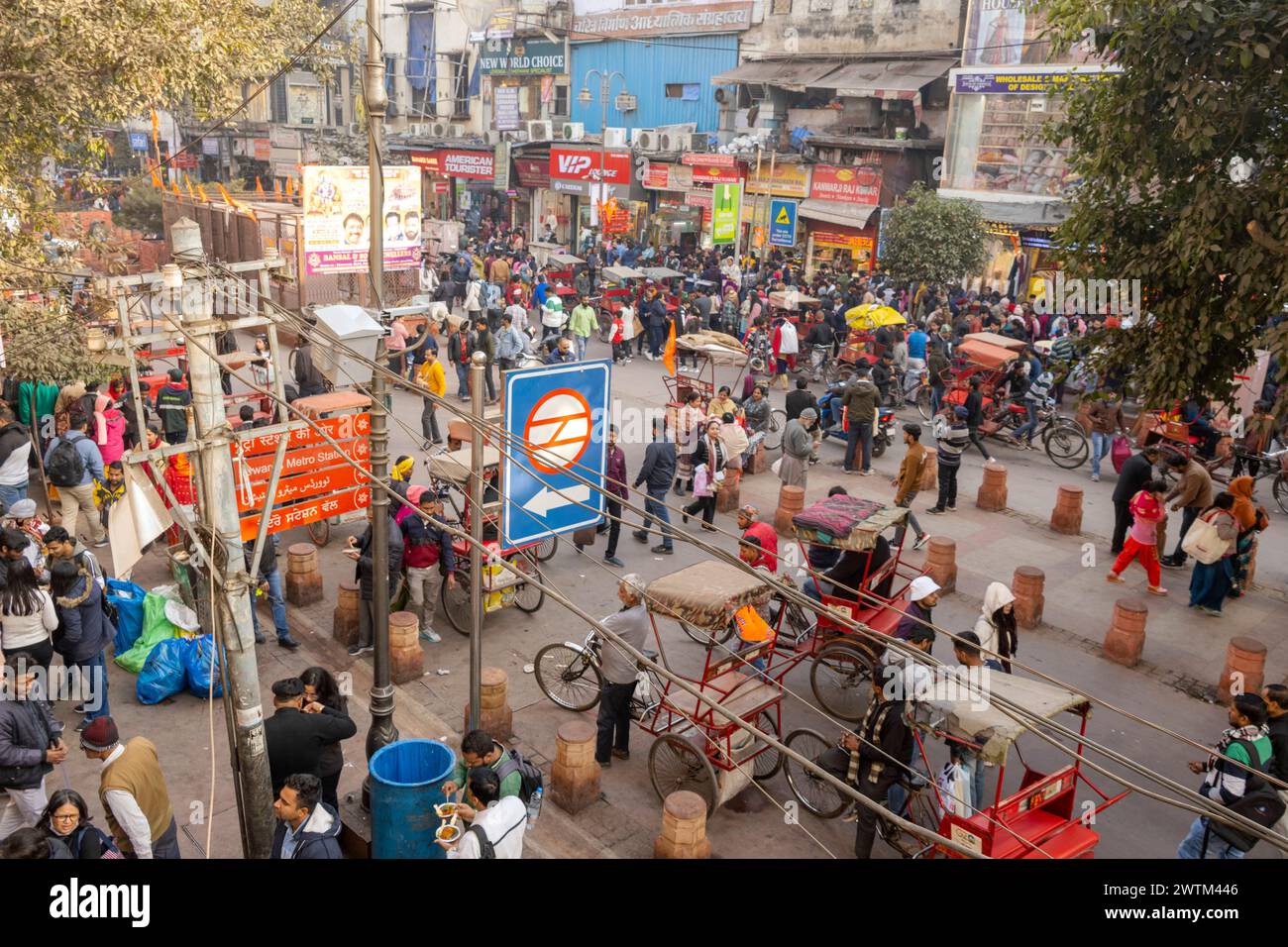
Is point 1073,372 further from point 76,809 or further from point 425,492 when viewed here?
point 76,809

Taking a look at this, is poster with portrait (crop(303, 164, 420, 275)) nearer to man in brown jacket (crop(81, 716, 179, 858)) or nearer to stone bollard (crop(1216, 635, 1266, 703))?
man in brown jacket (crop(81, 716, 179, 858))

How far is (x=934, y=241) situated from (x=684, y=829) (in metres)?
19.8

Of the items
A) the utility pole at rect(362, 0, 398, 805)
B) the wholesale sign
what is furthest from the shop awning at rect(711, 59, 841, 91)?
the utility pole at rect(362, 0, 398, 805)

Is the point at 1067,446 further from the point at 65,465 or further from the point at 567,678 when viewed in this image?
the point at 65,465

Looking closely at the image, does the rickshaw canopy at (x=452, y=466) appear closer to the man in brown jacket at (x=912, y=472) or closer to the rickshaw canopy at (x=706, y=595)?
the rickshaw canopy at (x=706, y=595)

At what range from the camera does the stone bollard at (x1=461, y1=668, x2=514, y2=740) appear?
8852mm

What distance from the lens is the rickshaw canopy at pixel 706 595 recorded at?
26.9 ft

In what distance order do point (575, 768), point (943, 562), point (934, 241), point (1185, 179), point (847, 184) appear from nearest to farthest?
point (575, 768) → point (1185, 179) → point (943, 562) → point (934, 241) → point (847, 184)

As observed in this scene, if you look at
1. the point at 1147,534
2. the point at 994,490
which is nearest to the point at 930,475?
the point at 994,490

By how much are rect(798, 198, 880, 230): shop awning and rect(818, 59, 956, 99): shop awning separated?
317cm

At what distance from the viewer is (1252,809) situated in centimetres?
639

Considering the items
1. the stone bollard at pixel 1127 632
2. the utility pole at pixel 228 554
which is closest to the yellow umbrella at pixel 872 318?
the stone bollard at pixel 1127 632

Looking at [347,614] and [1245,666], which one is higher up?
[1245,666]

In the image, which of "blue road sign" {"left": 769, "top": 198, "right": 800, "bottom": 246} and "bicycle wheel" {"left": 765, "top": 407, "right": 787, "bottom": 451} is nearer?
"bicycle wheel" {"left": 765, "top": 407, "right": 787, "bottom": 451}
